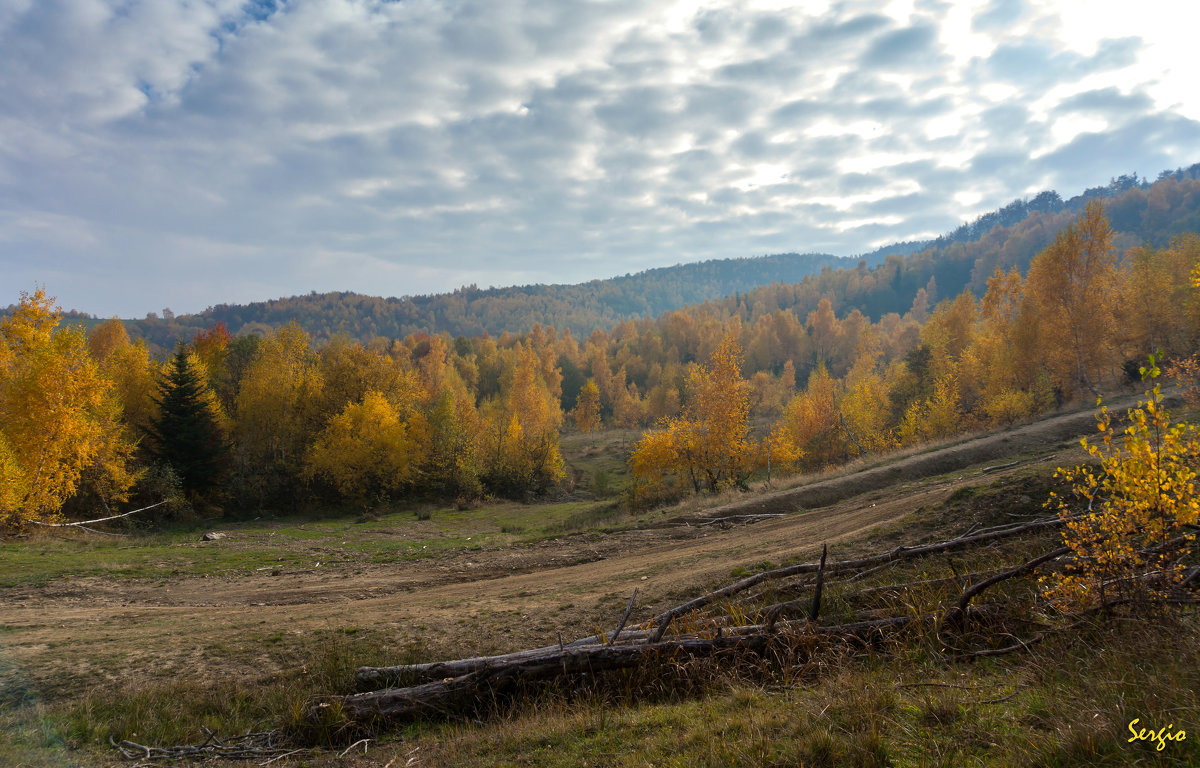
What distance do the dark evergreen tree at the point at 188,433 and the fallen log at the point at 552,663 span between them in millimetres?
37435

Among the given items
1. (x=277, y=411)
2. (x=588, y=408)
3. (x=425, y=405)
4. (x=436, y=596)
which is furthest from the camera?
(x=588, y=408)

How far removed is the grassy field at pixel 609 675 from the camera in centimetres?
470

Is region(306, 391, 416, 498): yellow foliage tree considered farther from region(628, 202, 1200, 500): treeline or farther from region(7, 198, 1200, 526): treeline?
region(628, 202, 1200, 500): treeline

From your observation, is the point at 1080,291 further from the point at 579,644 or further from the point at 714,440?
the point at 579,644

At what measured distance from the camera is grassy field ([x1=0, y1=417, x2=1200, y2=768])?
15.4 feet

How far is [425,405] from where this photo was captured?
59.8 metres

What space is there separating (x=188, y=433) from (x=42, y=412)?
461 inches

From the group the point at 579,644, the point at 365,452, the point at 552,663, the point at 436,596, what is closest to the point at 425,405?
the point at 365,452

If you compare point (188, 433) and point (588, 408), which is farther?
point (588, 408)

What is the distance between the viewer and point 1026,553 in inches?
339

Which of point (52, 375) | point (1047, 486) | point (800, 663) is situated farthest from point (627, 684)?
point (52, 375)

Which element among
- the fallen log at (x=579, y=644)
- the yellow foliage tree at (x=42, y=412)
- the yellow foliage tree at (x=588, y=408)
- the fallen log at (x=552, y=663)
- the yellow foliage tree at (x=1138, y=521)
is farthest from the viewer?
the yellow foliage tree at (x=588, y=408)

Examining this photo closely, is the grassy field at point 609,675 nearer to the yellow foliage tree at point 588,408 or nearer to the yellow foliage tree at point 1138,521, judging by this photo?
the yellow foliage tree at point 1138,521

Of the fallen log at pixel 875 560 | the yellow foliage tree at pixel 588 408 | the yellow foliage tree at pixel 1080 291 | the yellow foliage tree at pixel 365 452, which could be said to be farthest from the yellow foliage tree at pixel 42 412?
the yellow foliage tree at pixel 588 408
